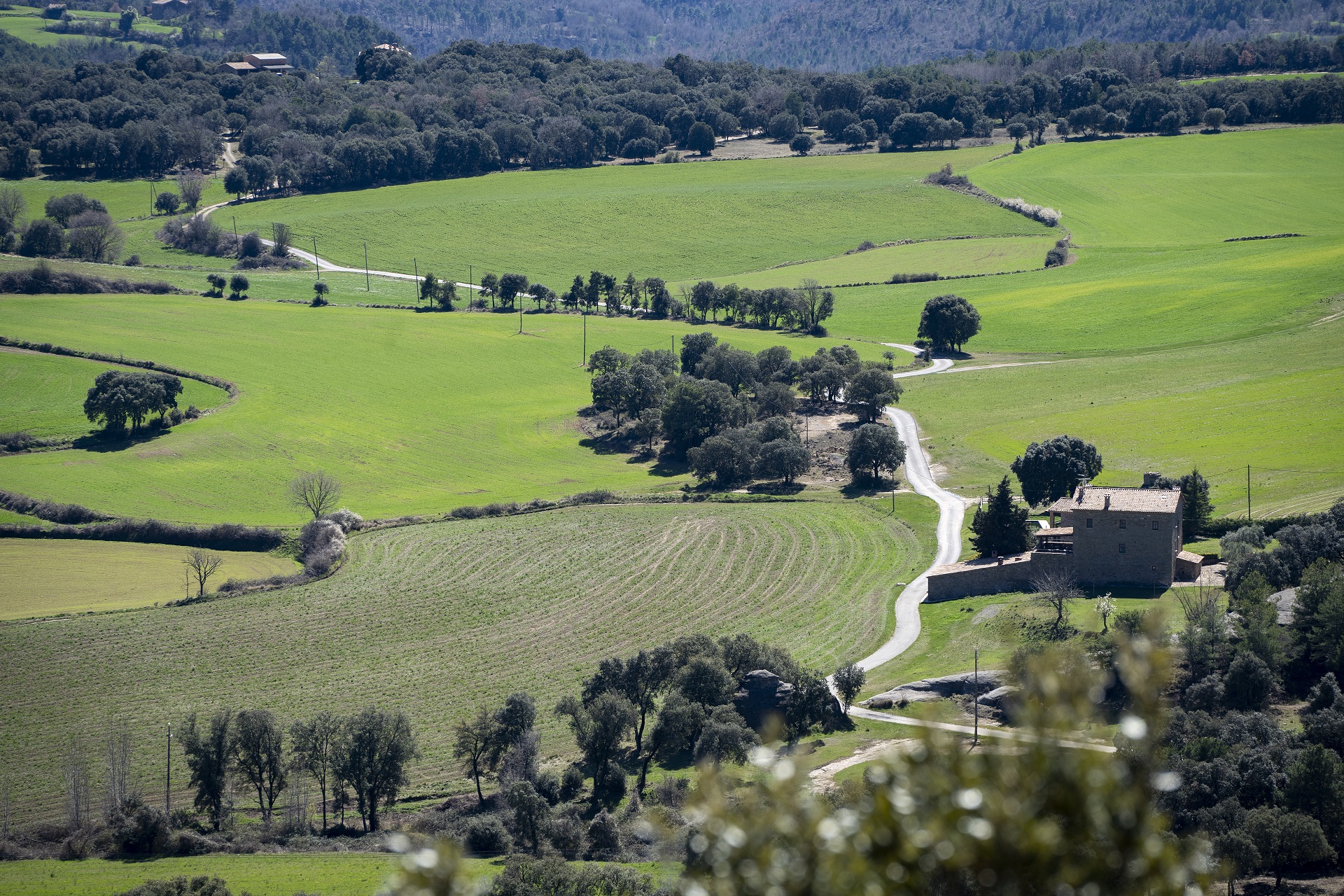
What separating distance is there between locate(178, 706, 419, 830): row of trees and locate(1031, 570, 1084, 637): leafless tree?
35.7m

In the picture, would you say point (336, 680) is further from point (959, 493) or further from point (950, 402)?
point (950, 402)

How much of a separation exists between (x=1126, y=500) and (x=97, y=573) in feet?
224

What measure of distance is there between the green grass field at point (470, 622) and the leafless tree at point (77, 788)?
1.22 m

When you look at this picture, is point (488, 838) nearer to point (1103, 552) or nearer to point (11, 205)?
point (1103, 552)

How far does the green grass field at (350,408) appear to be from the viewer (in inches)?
4198

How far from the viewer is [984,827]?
1127cm

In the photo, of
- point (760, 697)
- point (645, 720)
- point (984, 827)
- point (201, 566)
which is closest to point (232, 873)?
point (645, 720)

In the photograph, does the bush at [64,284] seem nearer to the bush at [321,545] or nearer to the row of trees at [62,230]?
the row of trees at [62,230]

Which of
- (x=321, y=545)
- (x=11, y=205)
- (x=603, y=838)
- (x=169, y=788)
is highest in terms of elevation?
(x=11, y=205)

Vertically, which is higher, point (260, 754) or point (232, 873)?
point (232, 873)

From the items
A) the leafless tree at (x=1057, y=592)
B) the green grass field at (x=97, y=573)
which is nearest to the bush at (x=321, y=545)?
the green grass field at (x=97, y=573)

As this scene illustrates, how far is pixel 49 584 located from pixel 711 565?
4451cm

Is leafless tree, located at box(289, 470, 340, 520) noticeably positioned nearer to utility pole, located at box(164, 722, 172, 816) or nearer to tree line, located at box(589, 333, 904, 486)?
tree line, located at box(589, 333, 904, 486)

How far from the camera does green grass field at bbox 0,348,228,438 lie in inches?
4592
